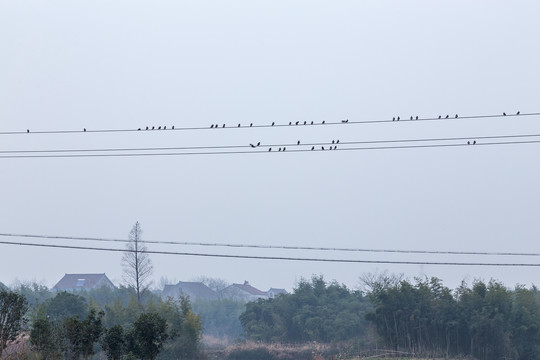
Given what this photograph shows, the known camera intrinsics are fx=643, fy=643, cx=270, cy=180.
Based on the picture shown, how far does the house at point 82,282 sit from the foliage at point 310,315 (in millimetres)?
68527

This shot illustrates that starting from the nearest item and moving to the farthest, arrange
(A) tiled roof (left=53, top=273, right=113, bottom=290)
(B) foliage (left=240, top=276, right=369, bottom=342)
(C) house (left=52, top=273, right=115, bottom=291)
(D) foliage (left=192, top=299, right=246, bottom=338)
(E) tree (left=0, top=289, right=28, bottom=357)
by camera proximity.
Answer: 1. (E) tree (left=0, top=289, right=28, bottom=357)
2. (B) foliage (left=240, top=276, right=369, bottom=342)
3. (D) foliage (left=192, top=299, right=246, bottom=338)
4. (C) house (left=52, top=273, right=115, bottom=291)
5. (A) tiled roof (left=53, top=273, right=113, bottom=290)

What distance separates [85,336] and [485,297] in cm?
3086

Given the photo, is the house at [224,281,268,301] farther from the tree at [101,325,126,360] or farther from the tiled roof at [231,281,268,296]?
the tree at [101,325,126,360]

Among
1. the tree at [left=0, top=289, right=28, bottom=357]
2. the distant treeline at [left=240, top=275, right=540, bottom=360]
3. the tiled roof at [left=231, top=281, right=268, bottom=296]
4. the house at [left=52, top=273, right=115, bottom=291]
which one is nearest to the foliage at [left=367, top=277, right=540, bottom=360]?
the distant treeline at [left=240, top=275, right=540, bottom=360]

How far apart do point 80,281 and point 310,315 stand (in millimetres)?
79020

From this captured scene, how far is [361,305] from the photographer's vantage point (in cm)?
6184

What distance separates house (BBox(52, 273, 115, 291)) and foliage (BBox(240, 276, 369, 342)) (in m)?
68.5

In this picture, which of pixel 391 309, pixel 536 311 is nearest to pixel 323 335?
pixel 391 309

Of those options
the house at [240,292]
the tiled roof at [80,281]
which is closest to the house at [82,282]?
the tiled roof at [80,281]

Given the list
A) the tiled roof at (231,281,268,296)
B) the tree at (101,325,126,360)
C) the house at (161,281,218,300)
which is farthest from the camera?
the tiled roof at (231,281,268,296)

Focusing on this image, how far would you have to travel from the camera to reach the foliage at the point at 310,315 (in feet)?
188

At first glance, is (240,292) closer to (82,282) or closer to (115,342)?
(82,282)

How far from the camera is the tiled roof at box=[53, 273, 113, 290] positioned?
12462 centimetres

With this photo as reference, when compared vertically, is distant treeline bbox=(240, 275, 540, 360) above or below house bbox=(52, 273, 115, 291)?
below
